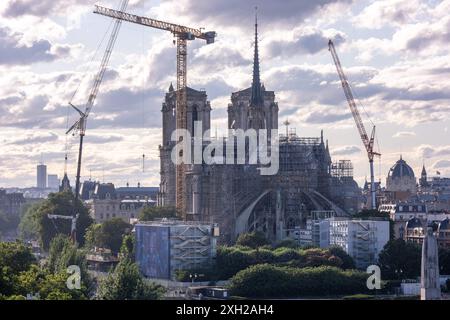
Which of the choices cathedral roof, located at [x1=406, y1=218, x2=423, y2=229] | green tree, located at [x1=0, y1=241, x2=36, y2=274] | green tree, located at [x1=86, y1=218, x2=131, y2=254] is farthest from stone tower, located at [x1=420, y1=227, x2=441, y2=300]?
green tree, located at [x1=86, y1=218, x2=131, y2=254]

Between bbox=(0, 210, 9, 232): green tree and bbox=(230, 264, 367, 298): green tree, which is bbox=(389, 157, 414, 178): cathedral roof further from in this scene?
bbox=(230, 264, 367, 298): green tree

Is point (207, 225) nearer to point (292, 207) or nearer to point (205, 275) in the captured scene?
point (205, 275)

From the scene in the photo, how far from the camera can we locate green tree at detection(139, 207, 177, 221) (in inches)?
4053

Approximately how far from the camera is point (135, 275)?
181ft

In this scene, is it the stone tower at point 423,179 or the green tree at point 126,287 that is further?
the stone tower at point 423,179

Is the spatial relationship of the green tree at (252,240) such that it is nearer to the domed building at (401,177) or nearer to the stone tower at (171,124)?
the stone tower at (171,124)

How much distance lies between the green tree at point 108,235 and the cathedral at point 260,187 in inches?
296

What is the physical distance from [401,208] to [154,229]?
37815 mm

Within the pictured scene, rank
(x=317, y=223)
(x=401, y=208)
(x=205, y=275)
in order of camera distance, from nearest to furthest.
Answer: (x=205, y=275)
(x=317, y=223)
(x=401, y=208)

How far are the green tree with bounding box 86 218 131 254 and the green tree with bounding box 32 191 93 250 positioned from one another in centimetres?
800

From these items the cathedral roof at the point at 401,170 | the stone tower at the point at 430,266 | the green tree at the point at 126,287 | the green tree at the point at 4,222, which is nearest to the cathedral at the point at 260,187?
Result: the green tree at the point at 126,287

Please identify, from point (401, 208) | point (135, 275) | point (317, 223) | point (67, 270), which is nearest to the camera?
point (135, 275)

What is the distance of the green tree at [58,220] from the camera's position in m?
109
